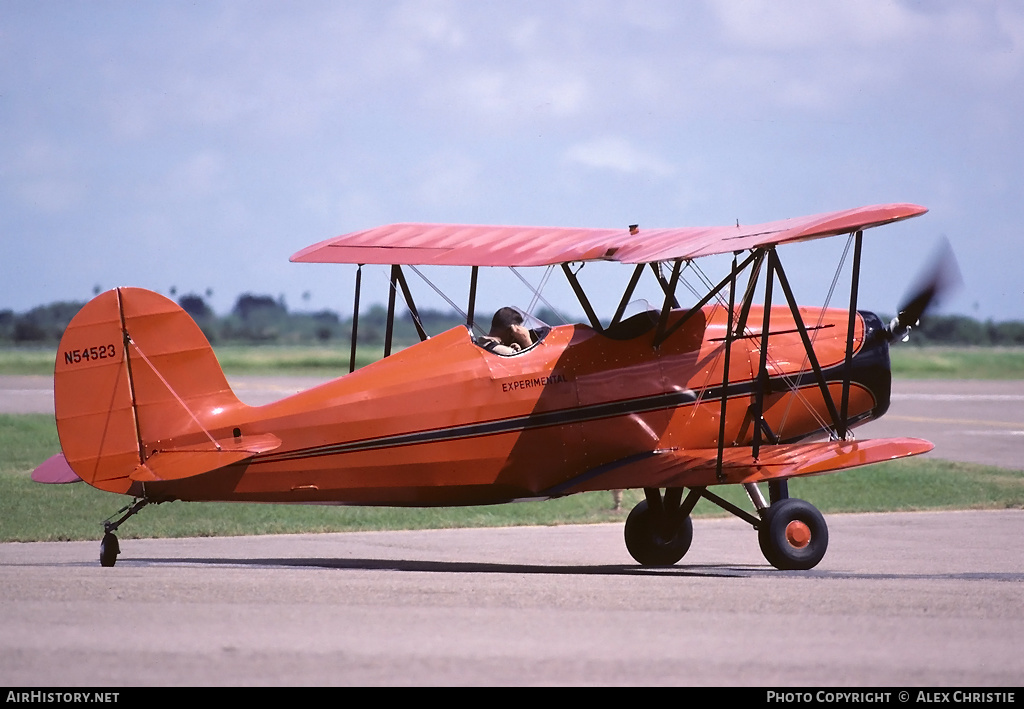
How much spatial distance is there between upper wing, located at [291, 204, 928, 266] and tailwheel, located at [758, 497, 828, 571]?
87.8 inches

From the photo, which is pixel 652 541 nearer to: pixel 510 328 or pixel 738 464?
pixel 738 464

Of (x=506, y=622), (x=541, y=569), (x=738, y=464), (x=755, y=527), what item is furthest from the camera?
(x=541, y=569)

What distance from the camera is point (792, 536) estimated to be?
1195 cm

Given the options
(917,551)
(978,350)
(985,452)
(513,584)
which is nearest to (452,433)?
(513,584)

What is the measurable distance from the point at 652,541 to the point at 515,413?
2377mm

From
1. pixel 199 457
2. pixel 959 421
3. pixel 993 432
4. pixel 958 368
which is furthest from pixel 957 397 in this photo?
pixel 199 457

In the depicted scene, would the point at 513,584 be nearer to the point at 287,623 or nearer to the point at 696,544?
the point at 287,623

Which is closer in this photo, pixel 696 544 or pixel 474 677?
pixel 474 677

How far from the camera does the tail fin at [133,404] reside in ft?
36.7

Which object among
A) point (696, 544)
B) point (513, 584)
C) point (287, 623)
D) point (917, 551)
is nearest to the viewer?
point (287, 623)

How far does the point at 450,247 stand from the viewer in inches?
545

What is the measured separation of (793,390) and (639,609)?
4.61 meters

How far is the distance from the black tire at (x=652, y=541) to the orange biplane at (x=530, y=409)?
0.44 feet

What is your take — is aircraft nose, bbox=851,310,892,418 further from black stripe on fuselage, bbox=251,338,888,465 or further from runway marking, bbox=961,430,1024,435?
runway marking, bbox=961,430,1024,435
